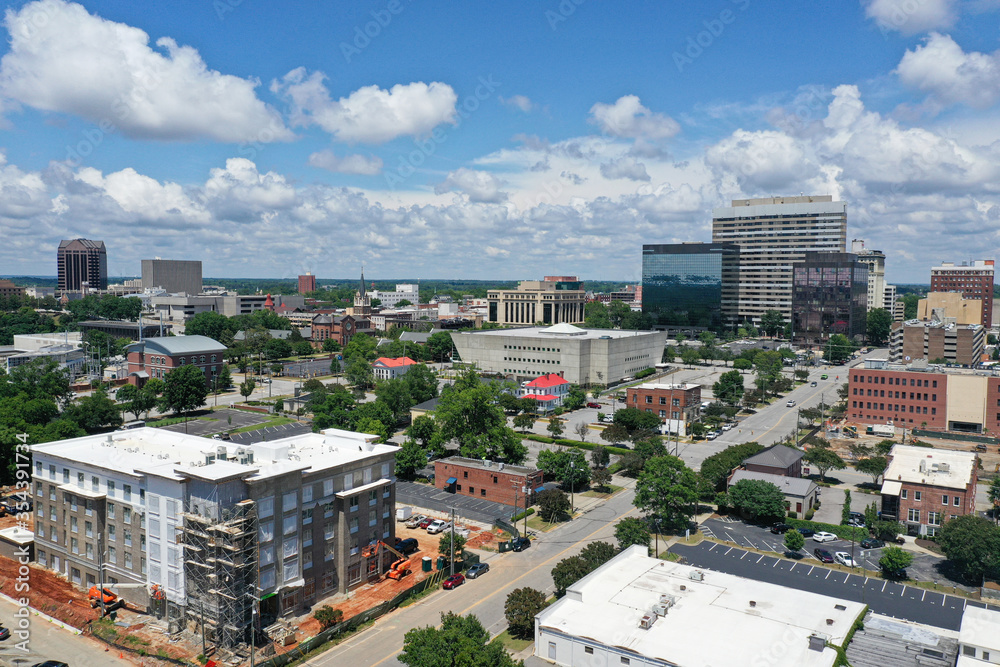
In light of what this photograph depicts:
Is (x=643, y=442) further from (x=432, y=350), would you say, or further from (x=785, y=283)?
(x=785, y=283)

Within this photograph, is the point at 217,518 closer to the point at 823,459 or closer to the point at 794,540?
the point at 794,540

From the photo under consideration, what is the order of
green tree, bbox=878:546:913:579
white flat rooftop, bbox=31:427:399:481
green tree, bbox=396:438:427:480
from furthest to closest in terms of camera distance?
green tree, bbox=396:438:427:480
green tree, bbox=878:546:913:579
white flat rooftop, bbox=31:427:399:481

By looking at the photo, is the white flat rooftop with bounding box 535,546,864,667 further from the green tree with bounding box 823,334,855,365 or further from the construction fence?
the green tree with bounding box 823,334,855,365

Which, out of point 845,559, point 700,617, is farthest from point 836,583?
point 700,617

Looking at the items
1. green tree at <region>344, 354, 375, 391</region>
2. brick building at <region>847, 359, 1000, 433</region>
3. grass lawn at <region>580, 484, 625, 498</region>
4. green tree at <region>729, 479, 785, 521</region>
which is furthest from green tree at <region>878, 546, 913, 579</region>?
green tree at <region>344, 354, 375, 391</region>

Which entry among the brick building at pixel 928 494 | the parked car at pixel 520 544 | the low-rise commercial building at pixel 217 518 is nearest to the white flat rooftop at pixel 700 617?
the parked car at pixel 520 544
